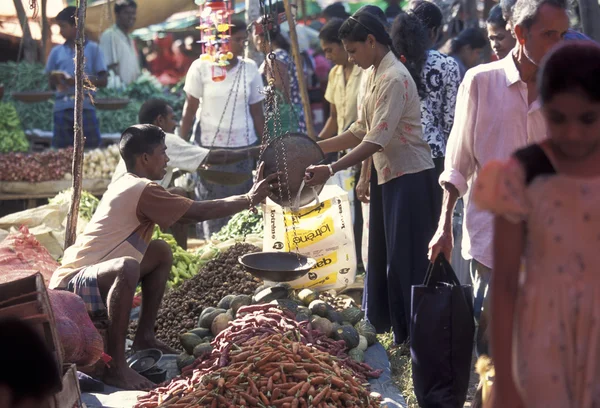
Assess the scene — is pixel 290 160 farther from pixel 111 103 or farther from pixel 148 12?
pixel 148 12

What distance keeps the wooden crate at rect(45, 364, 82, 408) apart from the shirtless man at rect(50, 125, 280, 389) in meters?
0.85

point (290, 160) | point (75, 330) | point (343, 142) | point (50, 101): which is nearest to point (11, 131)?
point (50, 101)

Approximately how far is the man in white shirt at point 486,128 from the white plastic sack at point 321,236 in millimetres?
2200

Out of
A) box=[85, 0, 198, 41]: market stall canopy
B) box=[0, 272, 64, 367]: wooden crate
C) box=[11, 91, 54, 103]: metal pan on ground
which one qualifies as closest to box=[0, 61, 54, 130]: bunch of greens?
box=[11, 91, 54, 103]: metal pan on ground

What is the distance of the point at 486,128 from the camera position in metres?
3.39

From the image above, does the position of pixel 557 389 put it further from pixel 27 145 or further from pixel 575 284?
pixel 27 145

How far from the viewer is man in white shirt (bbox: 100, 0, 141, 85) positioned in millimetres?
10203

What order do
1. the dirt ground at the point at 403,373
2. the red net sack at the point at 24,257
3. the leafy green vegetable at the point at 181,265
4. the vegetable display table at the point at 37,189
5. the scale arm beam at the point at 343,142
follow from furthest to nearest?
the vegetable display table at the point at 37,189 < the leafy green vegetable at the point at 181,265 < the scale arm beam at the point at 343,142 < the red net sack at the point at 24,257 < the dirt ground at the point at 403,373

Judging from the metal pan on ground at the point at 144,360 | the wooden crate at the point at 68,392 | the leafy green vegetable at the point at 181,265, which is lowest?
the leafy green vegetable at the point at 181,265

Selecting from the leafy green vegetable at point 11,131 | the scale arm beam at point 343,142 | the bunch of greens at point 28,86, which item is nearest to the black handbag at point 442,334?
the scale arm beam at point 343,142

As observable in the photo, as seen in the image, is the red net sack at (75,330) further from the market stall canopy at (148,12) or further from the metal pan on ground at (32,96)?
the market stall canopy at (148,12)

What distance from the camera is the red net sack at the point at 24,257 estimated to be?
5.28 metres

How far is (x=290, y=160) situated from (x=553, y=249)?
2834mm

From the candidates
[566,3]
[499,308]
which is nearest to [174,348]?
[566,3]
